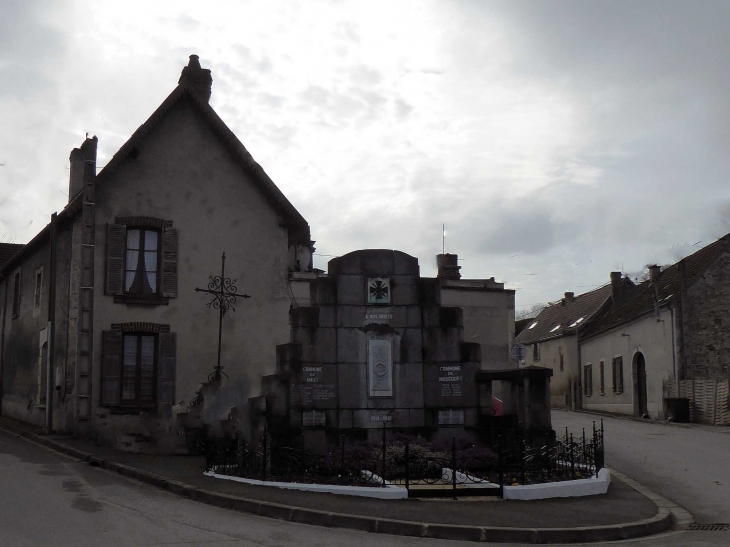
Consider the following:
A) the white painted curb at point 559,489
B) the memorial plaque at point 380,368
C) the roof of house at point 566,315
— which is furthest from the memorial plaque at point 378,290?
the roof of house at point 566,315

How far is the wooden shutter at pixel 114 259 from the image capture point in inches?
838

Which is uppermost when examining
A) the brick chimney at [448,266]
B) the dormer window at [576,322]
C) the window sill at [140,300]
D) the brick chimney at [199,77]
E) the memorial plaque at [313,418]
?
the brick chimney at [199,77]

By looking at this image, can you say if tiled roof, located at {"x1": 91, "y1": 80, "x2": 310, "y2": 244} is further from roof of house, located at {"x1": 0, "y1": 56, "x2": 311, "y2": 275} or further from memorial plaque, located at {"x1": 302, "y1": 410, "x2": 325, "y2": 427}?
memorial plaque, located at {"x1": 302, "y1": 410, "x2": 325, "y2": 427}

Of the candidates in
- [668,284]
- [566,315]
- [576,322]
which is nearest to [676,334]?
[668,284]

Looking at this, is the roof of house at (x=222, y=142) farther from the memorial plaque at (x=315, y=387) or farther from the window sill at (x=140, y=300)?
the memorial plaque at (x=315, y=387)

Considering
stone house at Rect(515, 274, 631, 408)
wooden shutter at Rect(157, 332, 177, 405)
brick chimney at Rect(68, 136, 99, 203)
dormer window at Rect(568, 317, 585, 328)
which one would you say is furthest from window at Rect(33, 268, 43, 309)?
dormer window at Rect(568, 317, 585, 328)

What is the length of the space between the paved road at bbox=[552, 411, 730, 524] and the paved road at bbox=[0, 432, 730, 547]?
111 inches

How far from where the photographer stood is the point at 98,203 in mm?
21578

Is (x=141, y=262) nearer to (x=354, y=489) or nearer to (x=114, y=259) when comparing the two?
(x=114, y=259)

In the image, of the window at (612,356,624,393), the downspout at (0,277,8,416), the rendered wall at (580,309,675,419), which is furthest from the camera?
the window at (612,356,624,393)

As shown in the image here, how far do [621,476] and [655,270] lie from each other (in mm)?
27063

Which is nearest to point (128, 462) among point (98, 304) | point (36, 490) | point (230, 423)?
point (230, 423)

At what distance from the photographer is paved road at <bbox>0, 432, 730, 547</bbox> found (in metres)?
9.03

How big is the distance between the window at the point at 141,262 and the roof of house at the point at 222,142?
1631mm
